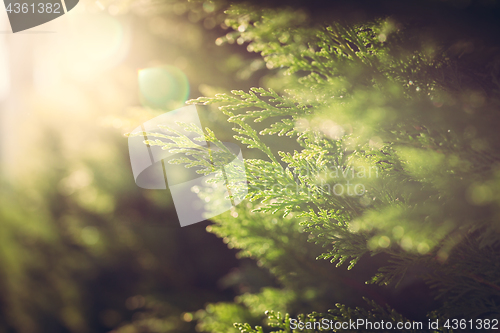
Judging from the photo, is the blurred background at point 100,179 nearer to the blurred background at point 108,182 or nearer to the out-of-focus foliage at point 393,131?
the blurred background at point 108,182

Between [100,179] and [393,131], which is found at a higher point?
[393,131]

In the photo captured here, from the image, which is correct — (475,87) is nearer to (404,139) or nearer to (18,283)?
(404,139)

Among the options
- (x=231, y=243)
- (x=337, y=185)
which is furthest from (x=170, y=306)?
(x=337, y=185)

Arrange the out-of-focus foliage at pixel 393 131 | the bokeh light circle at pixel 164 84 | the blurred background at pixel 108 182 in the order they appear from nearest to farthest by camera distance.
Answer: the out-of-focus foliage at pixel 393 131
the blurred background at pixel 108 182
the bokeh light circle at pixel 164 84

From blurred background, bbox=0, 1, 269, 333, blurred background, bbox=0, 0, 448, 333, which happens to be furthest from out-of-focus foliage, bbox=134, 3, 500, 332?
blurred background, bbox=0, 1, 269, 333

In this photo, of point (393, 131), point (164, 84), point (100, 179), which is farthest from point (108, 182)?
point (393, 131)

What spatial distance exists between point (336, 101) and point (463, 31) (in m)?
0.35

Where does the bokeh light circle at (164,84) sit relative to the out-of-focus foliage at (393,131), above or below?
below

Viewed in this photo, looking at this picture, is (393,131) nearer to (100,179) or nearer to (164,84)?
(164,84)

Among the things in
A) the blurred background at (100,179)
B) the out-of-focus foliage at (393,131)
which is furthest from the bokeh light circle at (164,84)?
the out-of-focus foliage at (393,131)

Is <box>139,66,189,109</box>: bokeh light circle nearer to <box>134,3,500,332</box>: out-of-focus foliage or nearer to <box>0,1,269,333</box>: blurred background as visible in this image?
<box>0,1,269,333</box>: blurred background

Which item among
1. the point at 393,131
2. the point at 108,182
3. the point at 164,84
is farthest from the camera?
the point at 108,182

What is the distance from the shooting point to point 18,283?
5.88 meters

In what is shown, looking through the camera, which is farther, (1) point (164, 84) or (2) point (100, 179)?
(2) point (100, 179)
